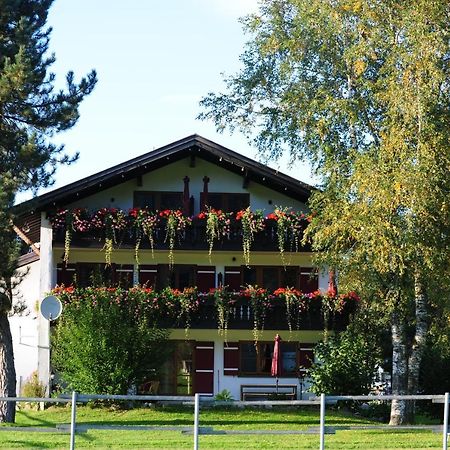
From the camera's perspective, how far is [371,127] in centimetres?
2898

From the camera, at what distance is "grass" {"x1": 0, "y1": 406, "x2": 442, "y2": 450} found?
76.3 ft

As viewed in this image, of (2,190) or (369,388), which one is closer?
(2,190)

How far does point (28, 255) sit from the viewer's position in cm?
4056

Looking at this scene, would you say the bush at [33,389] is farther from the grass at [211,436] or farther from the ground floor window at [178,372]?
the ground floor window at [178,372]

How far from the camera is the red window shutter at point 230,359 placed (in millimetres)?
35312

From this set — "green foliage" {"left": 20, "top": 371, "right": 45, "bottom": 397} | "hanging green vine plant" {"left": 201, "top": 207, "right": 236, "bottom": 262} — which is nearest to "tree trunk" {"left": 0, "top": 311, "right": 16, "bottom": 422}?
"green foliage" {"left": 20, "top": 371, "right": 45, "bottom": 397}

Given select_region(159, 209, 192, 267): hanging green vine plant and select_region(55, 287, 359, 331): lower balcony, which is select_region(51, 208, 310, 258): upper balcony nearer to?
select_region(159, 209, 192, 267): hanging green vine plant

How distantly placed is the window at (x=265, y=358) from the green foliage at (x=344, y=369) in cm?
188

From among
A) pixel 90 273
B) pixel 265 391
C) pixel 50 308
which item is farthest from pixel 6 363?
pixel 265 391

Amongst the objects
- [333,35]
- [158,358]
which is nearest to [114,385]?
[158,358]

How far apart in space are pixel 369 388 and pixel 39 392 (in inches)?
400

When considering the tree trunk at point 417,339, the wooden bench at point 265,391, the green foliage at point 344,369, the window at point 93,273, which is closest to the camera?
the tree trunk at point 417,339

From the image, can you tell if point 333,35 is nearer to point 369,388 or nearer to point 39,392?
point 369,388

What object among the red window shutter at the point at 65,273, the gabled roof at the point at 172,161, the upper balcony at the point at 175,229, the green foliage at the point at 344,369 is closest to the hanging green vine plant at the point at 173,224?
the upper balcony at the point at 175,229
